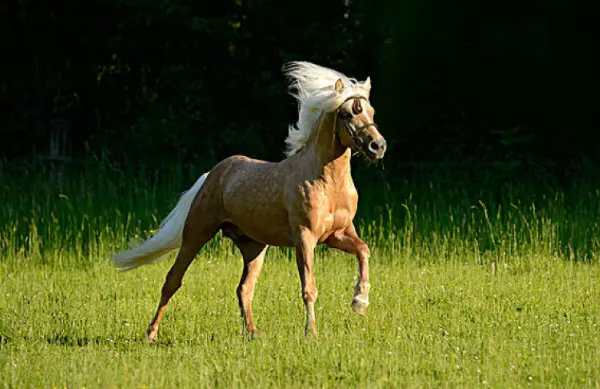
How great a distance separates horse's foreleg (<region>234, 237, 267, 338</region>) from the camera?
8.22 metres

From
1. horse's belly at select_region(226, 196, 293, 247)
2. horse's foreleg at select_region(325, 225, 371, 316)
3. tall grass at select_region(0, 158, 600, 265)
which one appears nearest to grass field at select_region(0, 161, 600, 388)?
tall grass at select_region(0, 158, 600, 265)

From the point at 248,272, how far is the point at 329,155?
1.47m

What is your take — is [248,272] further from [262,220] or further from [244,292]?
[262,220]

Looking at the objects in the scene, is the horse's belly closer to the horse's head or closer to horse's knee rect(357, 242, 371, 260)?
horse's knee rect(357, 242, 371, 260)

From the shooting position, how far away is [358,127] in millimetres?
7281

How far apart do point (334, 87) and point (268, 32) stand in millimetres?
11700

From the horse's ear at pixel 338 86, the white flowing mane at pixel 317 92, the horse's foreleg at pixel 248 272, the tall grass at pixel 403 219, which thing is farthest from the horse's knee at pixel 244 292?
the tall grass at pixel 403 219

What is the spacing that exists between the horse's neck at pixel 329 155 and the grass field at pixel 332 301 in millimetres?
1277

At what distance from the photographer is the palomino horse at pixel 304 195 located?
24.1ft

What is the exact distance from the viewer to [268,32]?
19.0 m

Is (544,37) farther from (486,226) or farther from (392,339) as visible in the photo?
(392,339)

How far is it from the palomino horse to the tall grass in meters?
4.27

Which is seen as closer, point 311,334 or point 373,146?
point 373,146

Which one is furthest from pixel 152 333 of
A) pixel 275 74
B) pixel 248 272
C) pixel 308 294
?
pixel 275 74
